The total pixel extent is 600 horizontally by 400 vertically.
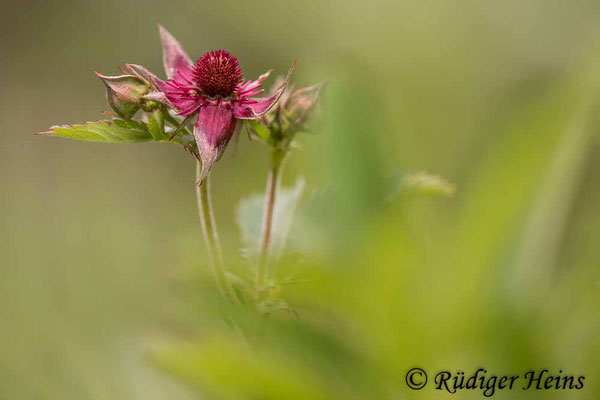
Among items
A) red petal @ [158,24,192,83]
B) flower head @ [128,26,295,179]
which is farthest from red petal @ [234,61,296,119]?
red petal @ [158,24,192,83]

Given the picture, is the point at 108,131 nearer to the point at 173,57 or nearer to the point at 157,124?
the point at 157,124

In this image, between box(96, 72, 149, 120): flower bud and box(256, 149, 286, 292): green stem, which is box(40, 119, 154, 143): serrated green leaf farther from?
box(256, 149, 286, 292): green stem

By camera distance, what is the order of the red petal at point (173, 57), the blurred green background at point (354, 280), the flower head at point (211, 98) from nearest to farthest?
the blurred green background at point (354, 280)
the flower head at point (211, 98)
the red petal at point (173, 57)

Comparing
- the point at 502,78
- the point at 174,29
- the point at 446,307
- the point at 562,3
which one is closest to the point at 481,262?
the point at 446,307

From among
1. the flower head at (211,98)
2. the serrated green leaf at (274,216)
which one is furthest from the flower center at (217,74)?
the serrated green leaf at (274,216)

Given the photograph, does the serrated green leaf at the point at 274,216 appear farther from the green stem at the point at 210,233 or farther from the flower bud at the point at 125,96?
the flower bud at the point at 125,96

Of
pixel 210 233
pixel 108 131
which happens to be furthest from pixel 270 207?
pixel 108 131
